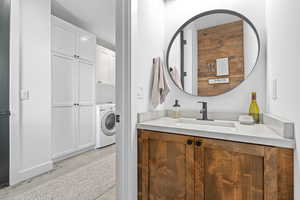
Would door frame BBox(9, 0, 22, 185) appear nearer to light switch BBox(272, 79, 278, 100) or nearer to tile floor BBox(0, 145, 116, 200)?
tile floor BBox(0, 145, 116, 200)

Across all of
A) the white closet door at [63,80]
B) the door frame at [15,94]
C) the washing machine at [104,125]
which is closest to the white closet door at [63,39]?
the white closet door at [63,80]

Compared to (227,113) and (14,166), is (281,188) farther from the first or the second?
(14,166)

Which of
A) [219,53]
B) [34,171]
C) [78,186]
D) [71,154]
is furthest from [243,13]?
[71,154]

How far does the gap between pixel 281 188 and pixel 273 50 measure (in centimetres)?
91

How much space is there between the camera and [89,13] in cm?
258

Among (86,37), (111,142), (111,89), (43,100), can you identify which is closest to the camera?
(43,100)

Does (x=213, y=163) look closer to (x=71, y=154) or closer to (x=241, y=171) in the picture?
(x=241, y=171)

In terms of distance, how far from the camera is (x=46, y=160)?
6.74 ft

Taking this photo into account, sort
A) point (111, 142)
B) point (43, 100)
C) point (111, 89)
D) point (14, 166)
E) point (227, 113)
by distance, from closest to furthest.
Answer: point (227, 113) < point (14, 166) < point (43, 100) < point (111, 142) < point (111, 89)

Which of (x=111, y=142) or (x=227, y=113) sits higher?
(x=227, y=113)

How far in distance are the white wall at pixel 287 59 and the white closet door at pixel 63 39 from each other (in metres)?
2.67

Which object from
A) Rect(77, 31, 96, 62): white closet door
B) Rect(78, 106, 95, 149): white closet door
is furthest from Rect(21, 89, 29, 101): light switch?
Rect(77, 31, 96, 62): white closet door

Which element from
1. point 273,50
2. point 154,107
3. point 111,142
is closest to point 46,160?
point 111,142

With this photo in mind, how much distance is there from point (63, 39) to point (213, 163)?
272 centimetres
